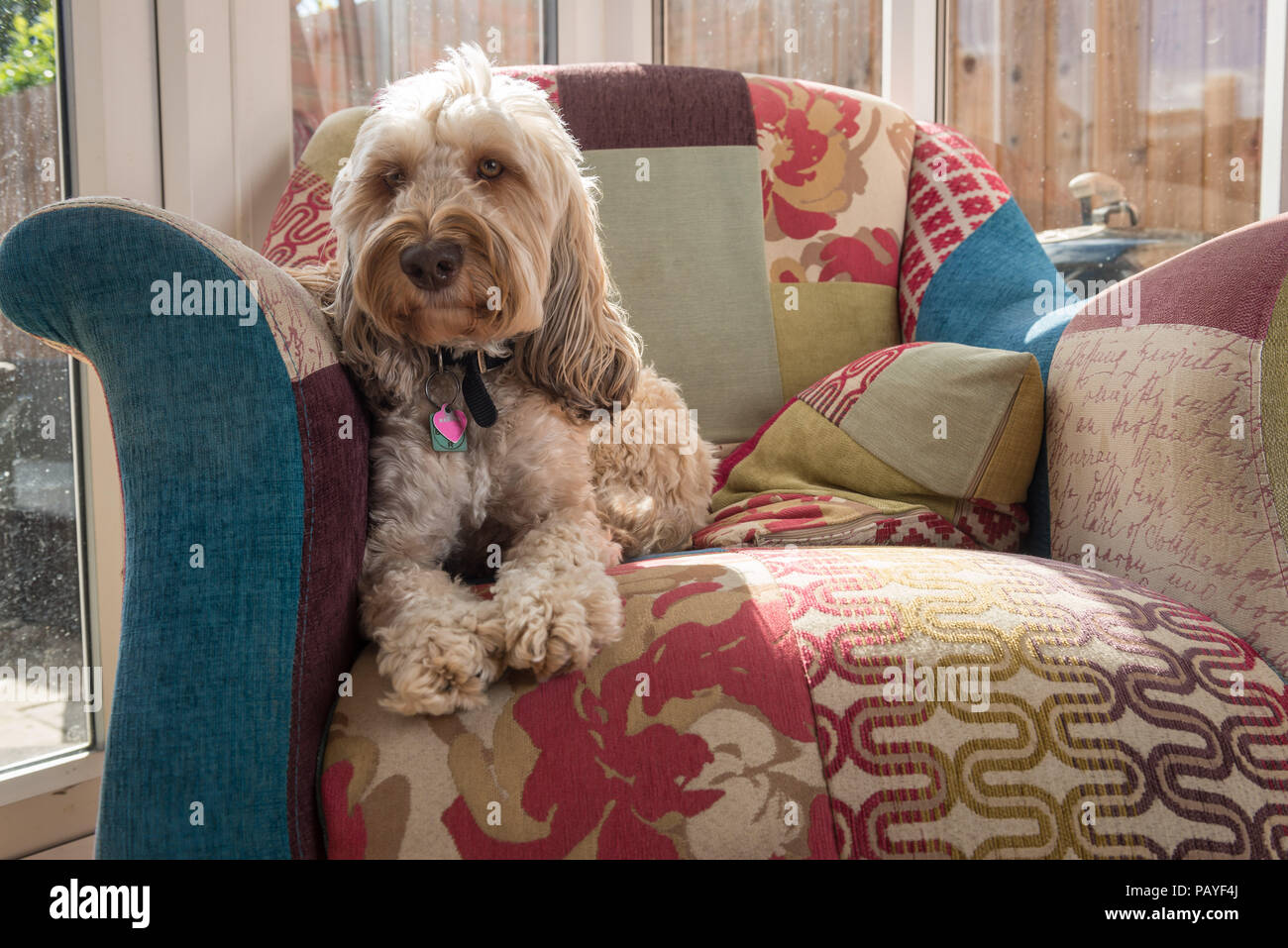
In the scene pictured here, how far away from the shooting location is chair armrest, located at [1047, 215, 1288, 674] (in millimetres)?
1254

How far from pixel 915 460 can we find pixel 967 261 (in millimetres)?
804

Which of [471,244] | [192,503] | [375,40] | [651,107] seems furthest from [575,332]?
[375,40]

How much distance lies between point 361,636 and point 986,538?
1240 mm

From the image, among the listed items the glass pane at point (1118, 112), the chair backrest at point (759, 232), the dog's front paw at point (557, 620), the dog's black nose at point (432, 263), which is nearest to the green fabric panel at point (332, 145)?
the chair backrest at point (759, 232)

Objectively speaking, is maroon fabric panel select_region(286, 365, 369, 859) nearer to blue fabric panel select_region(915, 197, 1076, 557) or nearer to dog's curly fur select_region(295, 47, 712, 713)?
dog's curly fur select_region(295, 47, 712, 713)

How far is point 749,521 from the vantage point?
1.82m

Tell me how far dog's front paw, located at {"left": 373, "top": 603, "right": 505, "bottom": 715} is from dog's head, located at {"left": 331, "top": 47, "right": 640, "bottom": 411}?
0.46 metres

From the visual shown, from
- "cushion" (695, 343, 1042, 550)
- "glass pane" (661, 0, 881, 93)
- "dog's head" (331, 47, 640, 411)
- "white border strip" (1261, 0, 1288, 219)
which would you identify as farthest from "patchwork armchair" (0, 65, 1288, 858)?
"glass pane" (661, 0, 881, 93)

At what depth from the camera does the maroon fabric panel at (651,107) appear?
236 centimetres

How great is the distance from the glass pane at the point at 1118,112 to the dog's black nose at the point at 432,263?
2445 millimetres

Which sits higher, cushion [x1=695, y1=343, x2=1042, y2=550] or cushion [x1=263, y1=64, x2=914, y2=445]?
cushion [x1=263, y1=64, x2=914, y2=445]

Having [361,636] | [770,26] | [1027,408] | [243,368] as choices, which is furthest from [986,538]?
[770,26]

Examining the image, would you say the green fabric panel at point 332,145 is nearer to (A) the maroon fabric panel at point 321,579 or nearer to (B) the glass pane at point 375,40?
(B) the glass pane at point 375,40

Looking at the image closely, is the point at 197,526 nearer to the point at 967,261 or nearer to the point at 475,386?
the point at 475,386
